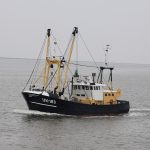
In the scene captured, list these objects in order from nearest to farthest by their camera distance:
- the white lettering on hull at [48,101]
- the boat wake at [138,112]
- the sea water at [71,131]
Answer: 1. the sea water at [71,131]
2. the white lettering on hull at [48,101]
3. the boat wake at [138,112]

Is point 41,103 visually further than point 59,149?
Yes

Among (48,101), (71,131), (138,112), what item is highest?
(48,101)

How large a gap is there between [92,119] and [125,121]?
377 cm

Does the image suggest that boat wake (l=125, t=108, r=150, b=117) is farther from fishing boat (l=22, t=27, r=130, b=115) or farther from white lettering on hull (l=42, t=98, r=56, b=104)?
white lettering on hull (l=42, t=98, r=56, b=104)

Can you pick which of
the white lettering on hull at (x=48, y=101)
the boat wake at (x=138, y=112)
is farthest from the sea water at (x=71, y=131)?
the white lettering on hull at (x=48, y=101)

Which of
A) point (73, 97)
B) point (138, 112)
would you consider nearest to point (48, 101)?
point (73, 97)

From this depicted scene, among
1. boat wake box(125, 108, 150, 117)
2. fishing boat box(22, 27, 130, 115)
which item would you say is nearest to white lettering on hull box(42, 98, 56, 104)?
fishing boat box(22, 27, 130, 115)

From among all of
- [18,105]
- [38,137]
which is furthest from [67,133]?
[18,105]

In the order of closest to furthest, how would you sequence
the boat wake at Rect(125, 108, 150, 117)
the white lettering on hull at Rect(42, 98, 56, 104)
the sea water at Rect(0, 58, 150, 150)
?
the sea water at Rect(0, 58, 150, 150)
the white lettering on hull at Rect(42, 98, 56, 104)
the boat wake at Rect(125, 108, 150, 117)

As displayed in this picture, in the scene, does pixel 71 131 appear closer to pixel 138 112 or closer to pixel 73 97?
pixel 73 97

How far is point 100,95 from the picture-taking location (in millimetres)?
60875

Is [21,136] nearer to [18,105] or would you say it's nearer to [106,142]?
[106,142]

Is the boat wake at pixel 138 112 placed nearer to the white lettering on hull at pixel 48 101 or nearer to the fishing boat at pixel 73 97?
the fishing boat at pixel 73 97

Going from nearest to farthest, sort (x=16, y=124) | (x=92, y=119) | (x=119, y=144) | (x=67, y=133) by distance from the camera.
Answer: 1. (x=119, y=144)
2. (x=67, y=133)
3. (x=16, y=124)
4. (x=92, y=119)
